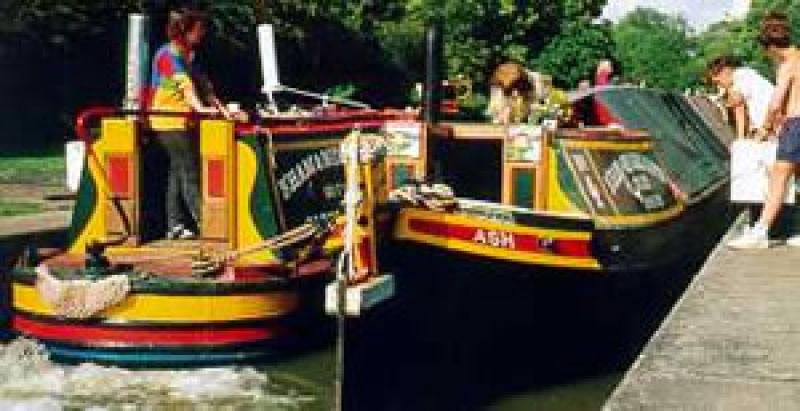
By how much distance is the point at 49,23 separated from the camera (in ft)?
77.4

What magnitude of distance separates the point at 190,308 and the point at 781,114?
4212 millimetres

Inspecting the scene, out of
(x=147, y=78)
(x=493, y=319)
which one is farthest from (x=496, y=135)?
(x=147, y=78)

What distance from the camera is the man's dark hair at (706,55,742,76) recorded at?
10.0 m

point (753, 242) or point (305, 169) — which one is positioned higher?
point (305, 169)

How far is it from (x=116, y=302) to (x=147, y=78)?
107 inches

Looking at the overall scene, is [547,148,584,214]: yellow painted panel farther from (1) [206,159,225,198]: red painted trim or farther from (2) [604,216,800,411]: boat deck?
(1) [206,159,225,198]: red painted trim

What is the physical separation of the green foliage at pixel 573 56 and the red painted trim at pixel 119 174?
3308 cm

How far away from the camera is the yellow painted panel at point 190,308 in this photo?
8773 millimetres

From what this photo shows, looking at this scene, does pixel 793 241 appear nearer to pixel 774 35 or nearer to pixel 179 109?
pixel 774 35

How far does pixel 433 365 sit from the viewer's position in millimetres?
9398

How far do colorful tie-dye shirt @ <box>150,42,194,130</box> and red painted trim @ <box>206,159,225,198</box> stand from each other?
35cm

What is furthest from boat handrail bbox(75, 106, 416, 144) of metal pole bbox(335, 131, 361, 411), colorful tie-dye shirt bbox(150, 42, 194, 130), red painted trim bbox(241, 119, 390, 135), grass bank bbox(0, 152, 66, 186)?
grass bank bbox(0, 152, 66, 186)

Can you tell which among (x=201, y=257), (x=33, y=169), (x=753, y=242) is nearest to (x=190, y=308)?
(x=201, y=257)

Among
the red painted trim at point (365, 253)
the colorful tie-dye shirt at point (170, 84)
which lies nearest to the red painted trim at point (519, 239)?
the red painted trim at point (365, 253)
